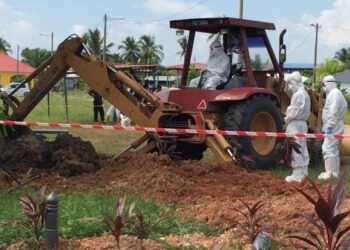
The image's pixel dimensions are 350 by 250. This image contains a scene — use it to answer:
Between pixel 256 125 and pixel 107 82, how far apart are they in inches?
102

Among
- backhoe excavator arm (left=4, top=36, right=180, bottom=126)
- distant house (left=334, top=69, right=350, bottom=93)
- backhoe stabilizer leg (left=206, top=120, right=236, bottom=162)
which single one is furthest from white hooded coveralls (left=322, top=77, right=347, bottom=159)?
distant house (left=334, top=69, right=350, bottom=93)

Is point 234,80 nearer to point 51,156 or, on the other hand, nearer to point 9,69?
point 51,156

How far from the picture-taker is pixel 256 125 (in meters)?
10.8

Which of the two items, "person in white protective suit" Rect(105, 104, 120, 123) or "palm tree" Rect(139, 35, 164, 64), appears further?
"palm tree" Rect(139, 35, 164, 64)

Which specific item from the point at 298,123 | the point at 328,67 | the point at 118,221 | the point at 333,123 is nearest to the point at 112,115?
the point at 333,123

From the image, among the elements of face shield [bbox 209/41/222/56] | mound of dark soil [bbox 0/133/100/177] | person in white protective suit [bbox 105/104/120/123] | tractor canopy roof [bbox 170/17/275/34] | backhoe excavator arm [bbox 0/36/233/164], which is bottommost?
person in white protective suit [bbox 105/104/120/123]

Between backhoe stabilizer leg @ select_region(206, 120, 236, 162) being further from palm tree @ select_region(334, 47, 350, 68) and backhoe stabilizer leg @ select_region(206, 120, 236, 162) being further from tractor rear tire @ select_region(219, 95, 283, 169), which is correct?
palm tree @ select_region(334, 47, 350, 68)

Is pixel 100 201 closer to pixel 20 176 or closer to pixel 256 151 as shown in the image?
pixel 20 176

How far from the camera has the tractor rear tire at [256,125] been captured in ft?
33.2

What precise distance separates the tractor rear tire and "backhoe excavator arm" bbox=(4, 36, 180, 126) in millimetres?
916

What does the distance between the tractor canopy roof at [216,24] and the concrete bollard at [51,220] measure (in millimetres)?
6261

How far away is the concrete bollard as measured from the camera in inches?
187

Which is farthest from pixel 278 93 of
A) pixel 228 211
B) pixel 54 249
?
pixel 54 249

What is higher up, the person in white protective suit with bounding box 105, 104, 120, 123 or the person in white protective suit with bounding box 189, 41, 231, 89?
the person in white protective suit with bounding box 189, 41, 231, 89
